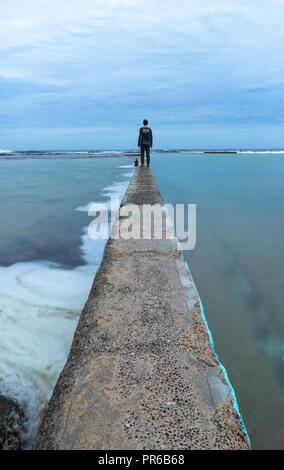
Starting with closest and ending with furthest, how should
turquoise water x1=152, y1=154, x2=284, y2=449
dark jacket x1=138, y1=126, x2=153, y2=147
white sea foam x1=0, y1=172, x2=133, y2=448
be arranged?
turquoise water x1=152, y1=154, x2=284, y2=449
white sea foam x1=0, y1=172, x2=133, y2=448
dark jacket x1=138, y1=126, x2=153, y2=147

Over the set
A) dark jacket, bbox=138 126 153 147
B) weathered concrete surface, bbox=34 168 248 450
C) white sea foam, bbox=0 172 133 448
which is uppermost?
dark jacket, bbox=138 126 153 147

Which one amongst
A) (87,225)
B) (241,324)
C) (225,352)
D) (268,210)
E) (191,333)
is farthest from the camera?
(268,210)

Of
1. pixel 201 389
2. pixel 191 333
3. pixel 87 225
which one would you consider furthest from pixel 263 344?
pixel 87 225

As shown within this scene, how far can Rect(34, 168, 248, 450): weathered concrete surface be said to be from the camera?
3.00 feet

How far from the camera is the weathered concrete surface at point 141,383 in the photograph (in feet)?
3.00

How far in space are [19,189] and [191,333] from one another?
919 centimetres

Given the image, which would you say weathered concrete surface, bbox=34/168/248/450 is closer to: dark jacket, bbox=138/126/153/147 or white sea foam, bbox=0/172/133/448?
white sea foam, bbox=0/172/133/448

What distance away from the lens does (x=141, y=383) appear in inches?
43.8

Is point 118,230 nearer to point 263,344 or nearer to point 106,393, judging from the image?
point 263,344

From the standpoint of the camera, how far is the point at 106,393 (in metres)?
1.07

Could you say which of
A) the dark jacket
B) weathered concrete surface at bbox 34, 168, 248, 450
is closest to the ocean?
weathered concrete surface at bbox 34, 168, 248, 450

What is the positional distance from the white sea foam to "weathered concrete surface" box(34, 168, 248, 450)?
39cm

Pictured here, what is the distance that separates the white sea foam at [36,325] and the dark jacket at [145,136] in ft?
26.9

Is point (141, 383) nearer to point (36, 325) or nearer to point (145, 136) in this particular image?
point (36, 325)
